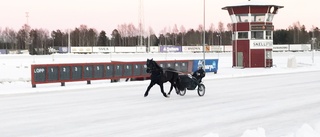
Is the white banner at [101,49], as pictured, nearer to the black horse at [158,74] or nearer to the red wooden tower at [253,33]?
the red wooden tower at [253,33]

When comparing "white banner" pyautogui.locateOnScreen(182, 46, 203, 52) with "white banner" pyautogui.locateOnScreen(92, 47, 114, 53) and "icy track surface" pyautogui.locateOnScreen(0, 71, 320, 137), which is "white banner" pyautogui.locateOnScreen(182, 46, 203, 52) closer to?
"white banner" pyautogui.locateOnScreen(92, 47, 114, 53)

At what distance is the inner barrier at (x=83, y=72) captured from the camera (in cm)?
2134

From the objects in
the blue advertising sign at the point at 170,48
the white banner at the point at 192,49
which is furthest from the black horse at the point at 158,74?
the white banner at the point at 192,49

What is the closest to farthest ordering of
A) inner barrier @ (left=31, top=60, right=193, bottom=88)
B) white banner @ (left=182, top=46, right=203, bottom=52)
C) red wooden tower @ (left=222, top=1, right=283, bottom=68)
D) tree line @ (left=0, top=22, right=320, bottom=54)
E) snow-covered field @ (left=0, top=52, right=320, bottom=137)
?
1. snow-covered field @ (left=0, top=52, right=320, bottom=137)
2. inner barrier @ (left=31, top=60, right=193, bottom=88)
3. red wooden tower @ (left=222, top=1, right=283, bottom=68)
4. white banner @ (left=182, top=46, right=203, bottom=52)
5. tree line @ (left=0, top=22, right=320, bottom=54)

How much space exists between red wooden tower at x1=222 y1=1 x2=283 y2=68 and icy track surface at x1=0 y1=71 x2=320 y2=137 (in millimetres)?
23734

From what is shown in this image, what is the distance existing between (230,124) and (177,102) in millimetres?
4398

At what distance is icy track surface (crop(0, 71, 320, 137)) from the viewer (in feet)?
30.0

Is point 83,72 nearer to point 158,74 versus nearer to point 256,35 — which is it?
point 158,74

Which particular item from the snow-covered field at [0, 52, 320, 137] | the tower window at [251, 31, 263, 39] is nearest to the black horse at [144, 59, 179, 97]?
the snow-covered field at [0, 52, 320, 137]

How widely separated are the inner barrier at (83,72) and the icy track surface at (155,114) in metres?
4.45

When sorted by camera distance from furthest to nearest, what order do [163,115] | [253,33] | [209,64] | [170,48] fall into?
[170,48] → [253,33] → [209,64] → [163,115]

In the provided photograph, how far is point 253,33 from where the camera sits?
4056cm

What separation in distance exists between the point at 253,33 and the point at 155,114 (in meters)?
30.8

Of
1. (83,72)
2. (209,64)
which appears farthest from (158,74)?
(209,64)
